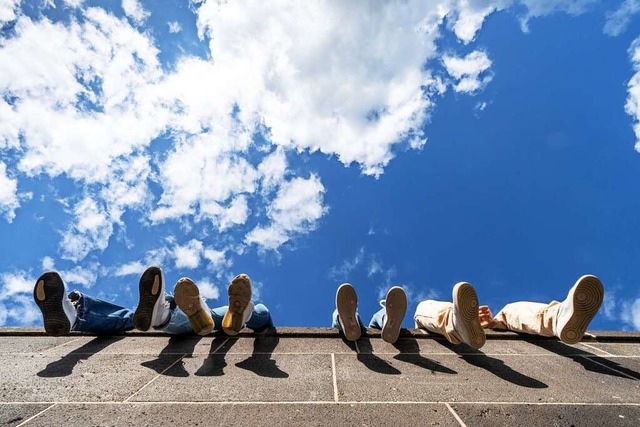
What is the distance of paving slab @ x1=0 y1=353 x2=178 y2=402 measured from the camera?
245 centimetres

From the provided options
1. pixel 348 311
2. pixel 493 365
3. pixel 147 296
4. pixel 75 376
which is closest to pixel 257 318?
pixel 348 311

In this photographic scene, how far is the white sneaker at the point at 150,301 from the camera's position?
3.38 meters

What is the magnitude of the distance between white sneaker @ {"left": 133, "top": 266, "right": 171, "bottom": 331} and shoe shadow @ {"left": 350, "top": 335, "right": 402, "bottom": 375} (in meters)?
1.94

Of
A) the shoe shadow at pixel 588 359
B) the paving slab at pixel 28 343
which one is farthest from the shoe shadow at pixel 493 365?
the paving slab at pixel 28 343

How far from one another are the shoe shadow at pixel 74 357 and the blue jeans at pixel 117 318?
151 millimetres

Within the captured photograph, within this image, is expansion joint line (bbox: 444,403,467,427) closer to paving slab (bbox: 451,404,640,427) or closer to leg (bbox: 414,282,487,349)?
paving slab (bbox: 451,404,640,427)

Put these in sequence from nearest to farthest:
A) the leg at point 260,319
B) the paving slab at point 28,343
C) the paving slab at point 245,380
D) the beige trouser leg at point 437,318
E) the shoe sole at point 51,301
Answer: the paving slab at point 245,380 → the shoe sole at point 51,301 → the beige trouser leg at point 437,318 → the paving slab at point 28,343 → the leg at point 260,319

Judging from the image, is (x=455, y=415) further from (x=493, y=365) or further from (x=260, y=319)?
(x=260, y=319)

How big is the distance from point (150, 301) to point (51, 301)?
924mm

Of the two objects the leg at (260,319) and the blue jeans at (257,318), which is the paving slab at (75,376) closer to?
A: the blue jeans at (257,318)

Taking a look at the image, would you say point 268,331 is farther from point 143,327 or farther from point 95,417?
point 95,417

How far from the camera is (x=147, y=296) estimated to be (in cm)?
342

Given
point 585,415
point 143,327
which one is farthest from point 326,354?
point 585,415

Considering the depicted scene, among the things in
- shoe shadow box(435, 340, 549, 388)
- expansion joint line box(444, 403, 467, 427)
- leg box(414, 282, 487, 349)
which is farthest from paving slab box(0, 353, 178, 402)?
shoe shadow box(435, 340, 549, 388)
